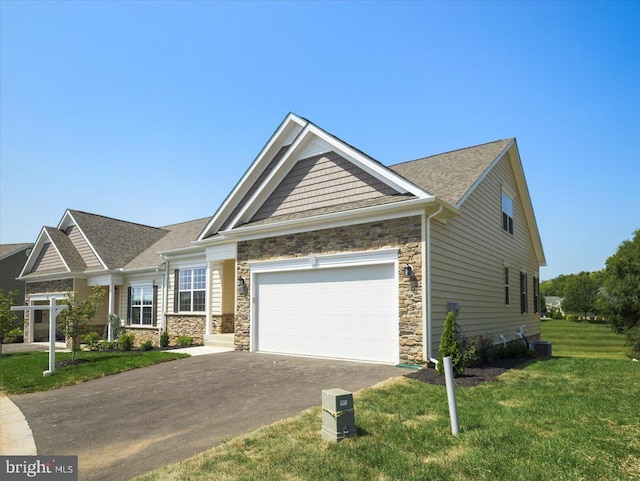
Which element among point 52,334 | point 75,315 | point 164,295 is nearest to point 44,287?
point 164,295

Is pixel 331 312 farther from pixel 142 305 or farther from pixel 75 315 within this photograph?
pixel 142 305

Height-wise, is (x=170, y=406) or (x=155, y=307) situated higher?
(x=155, y=307)

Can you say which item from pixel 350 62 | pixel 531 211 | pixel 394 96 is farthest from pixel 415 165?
pixel 531 211

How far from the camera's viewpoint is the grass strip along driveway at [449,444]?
4520 millimetres

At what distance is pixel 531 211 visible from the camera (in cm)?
2038

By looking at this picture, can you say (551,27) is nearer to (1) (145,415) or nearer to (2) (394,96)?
(2) (394,96)

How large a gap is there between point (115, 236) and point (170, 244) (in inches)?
211

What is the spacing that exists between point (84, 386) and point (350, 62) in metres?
10.7

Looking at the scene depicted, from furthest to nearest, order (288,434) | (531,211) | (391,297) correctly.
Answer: (531,211)
(391,297)
(288,434)

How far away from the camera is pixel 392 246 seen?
36.9 ft

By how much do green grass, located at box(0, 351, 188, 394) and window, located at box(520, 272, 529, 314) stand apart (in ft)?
46.6

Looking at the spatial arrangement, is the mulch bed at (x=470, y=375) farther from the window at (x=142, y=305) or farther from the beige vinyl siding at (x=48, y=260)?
the beige vinyl siding at (x=48, y=260)

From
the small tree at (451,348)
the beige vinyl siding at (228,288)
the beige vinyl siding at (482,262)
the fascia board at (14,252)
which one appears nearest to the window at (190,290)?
the beige vinyl siding at (228,288)

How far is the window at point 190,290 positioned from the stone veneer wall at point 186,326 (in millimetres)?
345
